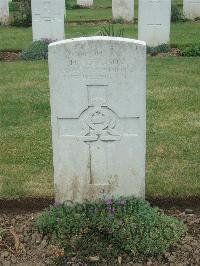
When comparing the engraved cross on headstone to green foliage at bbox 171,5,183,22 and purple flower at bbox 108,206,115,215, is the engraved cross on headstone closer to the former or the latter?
purple flower at bbox 108,206,115,215

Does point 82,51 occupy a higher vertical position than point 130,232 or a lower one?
higher

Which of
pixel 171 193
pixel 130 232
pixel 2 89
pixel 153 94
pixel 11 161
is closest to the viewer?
pixel 130 232

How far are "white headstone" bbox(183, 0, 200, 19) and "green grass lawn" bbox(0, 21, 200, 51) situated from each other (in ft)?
3.29

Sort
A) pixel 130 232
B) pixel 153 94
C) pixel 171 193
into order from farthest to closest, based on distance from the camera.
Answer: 1. pixel 153 94
2. pixel 171 193
3. pixel 130 232

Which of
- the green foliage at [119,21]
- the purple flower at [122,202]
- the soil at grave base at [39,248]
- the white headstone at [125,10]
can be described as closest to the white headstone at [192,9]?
the white headstone at [125,10]

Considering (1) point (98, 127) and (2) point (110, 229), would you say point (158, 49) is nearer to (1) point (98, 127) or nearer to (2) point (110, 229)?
(1) point (98, 127)

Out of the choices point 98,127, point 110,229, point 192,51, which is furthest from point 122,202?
point 192,51

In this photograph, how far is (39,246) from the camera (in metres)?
4.16

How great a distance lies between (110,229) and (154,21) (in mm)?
9237

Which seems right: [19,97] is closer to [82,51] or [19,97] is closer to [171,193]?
[171,193]

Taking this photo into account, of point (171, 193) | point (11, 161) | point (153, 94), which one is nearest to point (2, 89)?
point (153, 94)

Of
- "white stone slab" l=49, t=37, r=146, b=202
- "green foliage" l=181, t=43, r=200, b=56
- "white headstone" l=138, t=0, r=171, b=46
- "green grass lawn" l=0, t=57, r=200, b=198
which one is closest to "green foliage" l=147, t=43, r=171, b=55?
"white headstone" l=138, t=0, r=171, b=46

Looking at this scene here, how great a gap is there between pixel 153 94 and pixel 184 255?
191 inches

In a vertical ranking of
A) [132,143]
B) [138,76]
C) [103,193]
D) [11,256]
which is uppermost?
[138,76]
